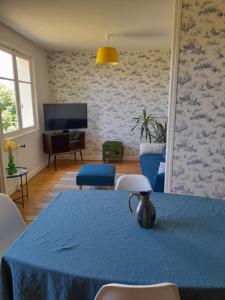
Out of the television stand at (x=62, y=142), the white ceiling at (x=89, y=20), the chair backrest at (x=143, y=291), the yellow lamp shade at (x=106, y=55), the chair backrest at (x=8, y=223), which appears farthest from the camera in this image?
the television stand at (x=62, y=142)

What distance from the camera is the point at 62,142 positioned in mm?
4922

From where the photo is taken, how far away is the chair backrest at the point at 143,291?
2.80 ft

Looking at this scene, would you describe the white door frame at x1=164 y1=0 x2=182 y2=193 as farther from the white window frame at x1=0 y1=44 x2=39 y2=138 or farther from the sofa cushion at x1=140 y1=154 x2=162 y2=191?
the white window frame at x1=0 y1=44 x2=39 y2=138

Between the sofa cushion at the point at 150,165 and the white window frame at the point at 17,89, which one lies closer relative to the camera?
the sofa cushion at the point at 150,165

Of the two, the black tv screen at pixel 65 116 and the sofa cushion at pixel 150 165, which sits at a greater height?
the black tv screen at pixel 65 116

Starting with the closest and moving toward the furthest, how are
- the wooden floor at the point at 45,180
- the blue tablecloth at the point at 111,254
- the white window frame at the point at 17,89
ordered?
1. the blue tablecloth at the point at 111,254
2. the wooden floor at the point at 45,180
3. the white window frame at the point at 17,89

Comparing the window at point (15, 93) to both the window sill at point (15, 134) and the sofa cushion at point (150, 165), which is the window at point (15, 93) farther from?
the sofa cushion at point (150, 165)

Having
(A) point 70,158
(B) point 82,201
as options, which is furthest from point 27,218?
(A) point 70,158

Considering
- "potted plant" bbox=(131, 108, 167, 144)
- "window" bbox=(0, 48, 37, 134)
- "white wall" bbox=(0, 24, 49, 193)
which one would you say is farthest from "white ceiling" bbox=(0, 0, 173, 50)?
"potted plant" bbox=(131, 108, 167, 144)

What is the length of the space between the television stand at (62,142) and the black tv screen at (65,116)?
168mm

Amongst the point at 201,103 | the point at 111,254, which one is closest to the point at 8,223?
the point at 111,254

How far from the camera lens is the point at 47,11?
2.85m

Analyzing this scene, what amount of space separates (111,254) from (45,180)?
3408mm

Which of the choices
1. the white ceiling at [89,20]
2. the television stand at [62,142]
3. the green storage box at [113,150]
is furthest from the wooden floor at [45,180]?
the white ceiling at [89,20]
